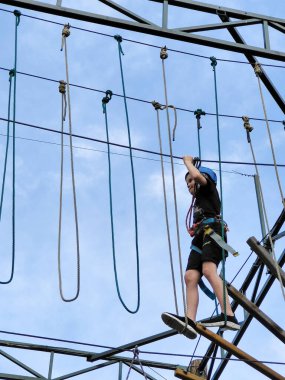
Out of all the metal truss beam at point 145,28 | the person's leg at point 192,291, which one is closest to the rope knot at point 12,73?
the metal truss beam at point 145,28

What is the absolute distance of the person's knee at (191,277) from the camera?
21.7ft

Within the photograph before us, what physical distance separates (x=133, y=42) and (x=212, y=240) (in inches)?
84.5

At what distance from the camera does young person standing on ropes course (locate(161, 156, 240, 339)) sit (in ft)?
20.8

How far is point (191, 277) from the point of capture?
6.63 metres

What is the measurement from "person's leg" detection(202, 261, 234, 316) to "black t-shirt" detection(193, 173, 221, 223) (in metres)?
0.43

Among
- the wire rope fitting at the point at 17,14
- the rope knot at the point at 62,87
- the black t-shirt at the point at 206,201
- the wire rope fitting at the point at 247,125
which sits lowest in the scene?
the black t-shirt at the point at 206,201

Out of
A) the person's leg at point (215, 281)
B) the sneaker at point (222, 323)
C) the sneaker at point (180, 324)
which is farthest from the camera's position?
the person's leg at point (215, 281)

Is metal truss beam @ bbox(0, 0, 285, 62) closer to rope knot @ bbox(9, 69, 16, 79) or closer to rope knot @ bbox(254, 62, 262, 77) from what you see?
rope knot @ bbox(254, 62, 262, 77)

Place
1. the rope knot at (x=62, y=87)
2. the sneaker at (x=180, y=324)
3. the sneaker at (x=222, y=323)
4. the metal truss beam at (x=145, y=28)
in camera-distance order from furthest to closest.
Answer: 1. the rope knot at (x=62, y=87)
2. the metal truss beam at (x=145, y=28)
3. the sneaker at (x=222, y=323)
4. the sneaker at (x=180, y=324)

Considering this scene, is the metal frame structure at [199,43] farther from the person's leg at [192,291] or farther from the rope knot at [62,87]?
the rope knot at [62,87]

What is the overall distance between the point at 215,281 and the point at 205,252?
26cm

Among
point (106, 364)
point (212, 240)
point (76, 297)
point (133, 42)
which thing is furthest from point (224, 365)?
point (133, 42)

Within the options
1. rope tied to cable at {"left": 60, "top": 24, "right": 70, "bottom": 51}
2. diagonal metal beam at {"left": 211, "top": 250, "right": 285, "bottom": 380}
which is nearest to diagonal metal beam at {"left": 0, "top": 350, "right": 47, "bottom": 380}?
diagonal metal beam at {"left": 211, "top": 250, "right": 285, "bottom": 380}

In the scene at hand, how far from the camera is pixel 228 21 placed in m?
7.44
